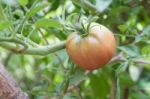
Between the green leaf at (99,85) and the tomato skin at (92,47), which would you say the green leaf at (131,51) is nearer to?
the tomato skin at (92,47)

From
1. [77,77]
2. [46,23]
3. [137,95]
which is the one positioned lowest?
[137,95]

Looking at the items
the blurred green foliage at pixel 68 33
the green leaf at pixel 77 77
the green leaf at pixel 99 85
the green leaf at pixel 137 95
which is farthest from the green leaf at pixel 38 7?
the green leaf at pixel 137 95

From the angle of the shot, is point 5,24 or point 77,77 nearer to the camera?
point 5,24

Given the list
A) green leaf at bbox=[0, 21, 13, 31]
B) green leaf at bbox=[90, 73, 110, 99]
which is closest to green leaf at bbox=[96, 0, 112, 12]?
green leaf at bbox=[0, 21, 13, 31]

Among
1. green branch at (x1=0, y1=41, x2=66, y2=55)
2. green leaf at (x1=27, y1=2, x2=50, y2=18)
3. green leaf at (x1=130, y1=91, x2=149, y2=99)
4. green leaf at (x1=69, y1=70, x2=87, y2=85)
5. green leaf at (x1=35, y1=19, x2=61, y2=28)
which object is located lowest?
green leaf at (x1=130, y1=91, x2=149, y2=99)

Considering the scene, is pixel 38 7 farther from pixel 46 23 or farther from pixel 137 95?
pixel 137 95

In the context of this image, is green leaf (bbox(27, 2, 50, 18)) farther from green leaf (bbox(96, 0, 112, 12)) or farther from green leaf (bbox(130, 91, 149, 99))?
green leaf (bbox(130, 91, 149, 99))

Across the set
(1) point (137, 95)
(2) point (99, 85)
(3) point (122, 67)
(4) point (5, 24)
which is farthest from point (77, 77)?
(1) point (137, 95)

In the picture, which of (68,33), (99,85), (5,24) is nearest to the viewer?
(5,24)
